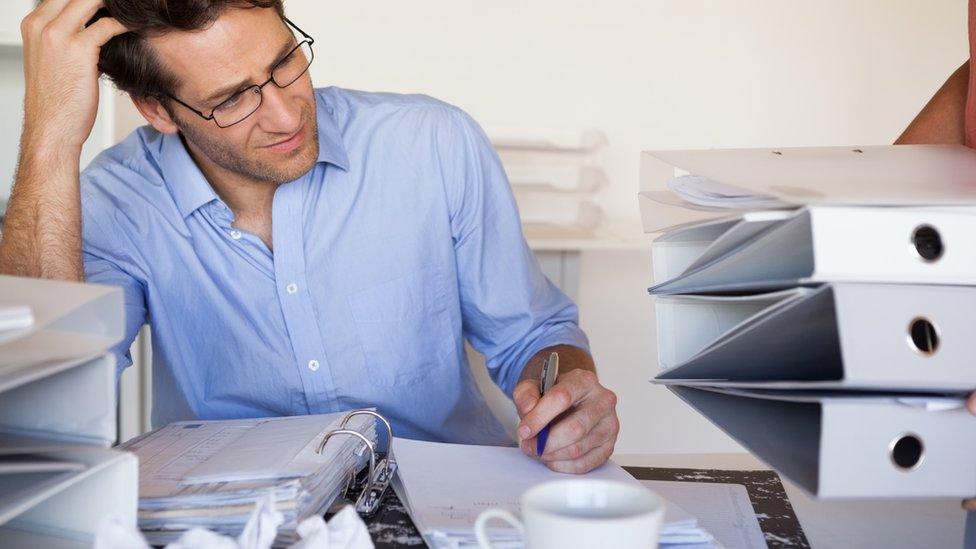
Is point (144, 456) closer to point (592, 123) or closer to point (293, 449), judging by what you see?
point (293, 449)

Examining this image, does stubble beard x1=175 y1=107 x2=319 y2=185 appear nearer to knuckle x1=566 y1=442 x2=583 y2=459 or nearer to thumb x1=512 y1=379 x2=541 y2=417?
thumb x1=512 y1=379 x2=541 y2=417

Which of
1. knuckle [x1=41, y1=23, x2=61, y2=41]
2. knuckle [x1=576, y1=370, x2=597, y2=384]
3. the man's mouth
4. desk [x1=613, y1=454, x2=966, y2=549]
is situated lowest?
desk [x1=613, y1=454, x2=966, y2=549]

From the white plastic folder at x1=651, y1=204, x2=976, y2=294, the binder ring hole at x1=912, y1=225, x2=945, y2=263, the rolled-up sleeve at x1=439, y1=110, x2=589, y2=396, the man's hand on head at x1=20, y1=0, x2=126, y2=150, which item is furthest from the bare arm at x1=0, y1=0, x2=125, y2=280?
the binder ring hole at x1=912, y1=225, x2=945, y2=263

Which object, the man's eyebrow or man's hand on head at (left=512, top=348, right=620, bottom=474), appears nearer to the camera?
man's hand on head at (left=512, top=348, right=620, bottom=474)

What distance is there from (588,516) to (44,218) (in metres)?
0.91

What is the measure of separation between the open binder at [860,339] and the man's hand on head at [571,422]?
0.25 meters

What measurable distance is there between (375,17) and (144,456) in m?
1.58

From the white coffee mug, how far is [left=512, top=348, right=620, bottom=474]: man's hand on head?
16.4 inches

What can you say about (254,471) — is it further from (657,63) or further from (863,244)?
(657,63)

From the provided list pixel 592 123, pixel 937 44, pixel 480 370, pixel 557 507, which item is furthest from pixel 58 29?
pixel 937 44

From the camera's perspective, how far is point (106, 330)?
0.64 metres

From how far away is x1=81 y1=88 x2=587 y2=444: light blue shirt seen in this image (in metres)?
1.42

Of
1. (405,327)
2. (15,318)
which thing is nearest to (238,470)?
(15,318)

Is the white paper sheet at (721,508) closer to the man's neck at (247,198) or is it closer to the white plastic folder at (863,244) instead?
the white plastic folder at (863,244)
